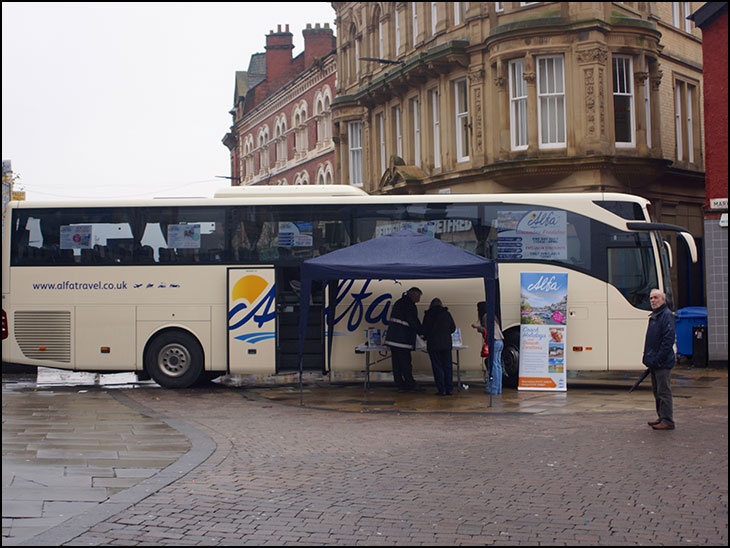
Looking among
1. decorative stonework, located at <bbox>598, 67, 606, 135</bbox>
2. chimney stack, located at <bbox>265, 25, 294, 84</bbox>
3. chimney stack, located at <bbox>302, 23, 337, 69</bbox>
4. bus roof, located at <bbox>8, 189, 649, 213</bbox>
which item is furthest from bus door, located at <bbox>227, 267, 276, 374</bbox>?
chimney stack, located at <bbox>265, 25, 294, 84</bbox>

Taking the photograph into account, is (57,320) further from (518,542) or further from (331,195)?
(518,542)

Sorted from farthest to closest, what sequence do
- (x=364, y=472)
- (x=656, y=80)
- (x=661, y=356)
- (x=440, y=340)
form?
(x=656, y=80)
(x=440, y=340)
(x=661, y=356)
(x=364, y=472)

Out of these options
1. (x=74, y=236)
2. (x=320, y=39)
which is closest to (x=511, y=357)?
(x=74, y=236)

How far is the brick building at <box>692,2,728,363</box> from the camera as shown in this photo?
21266 mm

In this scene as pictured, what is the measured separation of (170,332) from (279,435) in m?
6.39

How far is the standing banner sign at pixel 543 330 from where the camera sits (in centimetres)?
1605

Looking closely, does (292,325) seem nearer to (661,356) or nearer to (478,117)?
(661,356)

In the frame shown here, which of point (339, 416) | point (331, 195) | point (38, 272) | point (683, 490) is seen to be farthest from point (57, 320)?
point (683, 490)

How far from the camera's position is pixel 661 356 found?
37.6 feet

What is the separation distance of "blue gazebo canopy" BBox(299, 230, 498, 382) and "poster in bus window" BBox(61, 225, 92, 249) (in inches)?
203

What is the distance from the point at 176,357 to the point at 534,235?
7095 millimetres

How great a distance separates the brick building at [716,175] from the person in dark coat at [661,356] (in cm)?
1009

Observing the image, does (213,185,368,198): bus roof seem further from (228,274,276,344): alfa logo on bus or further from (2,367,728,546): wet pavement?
(2,367,728,546): wet pavement

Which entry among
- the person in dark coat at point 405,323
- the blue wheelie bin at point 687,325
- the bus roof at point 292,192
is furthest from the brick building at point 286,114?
the person in dark coat at point 405,323
